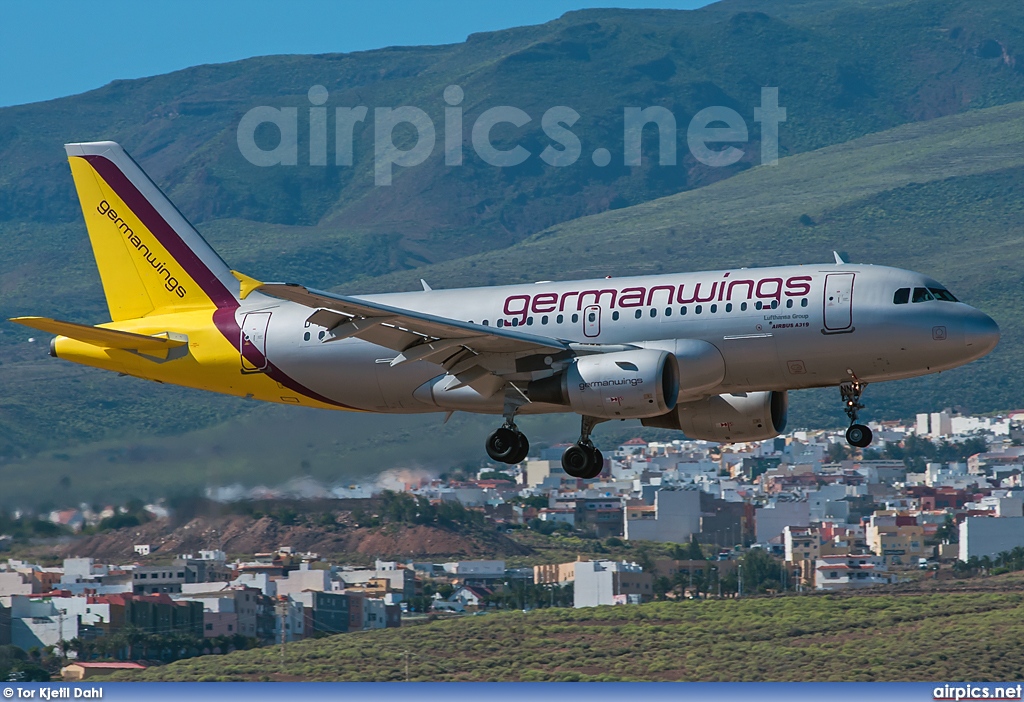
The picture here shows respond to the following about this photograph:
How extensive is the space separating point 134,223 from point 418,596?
52.8 m

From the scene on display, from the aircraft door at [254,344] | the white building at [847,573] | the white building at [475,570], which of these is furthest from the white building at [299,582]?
the aircraft door at [254,344]

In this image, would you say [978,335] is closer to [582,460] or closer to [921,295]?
[921,295]

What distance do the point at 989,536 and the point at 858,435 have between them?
305 feet

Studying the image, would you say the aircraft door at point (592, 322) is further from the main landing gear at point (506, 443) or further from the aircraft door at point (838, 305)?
the aircraft door at point (838, 305)

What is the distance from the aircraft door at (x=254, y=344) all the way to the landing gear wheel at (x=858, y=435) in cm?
1583

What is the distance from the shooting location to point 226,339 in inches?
1806

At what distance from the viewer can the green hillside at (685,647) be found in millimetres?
75250

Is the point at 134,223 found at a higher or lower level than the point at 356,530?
higher

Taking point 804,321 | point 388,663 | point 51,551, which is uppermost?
point 804,321

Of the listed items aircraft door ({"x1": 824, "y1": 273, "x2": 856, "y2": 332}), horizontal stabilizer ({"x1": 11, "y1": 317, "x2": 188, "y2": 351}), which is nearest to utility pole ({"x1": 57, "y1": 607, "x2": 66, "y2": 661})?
horizontal stabilizer ({"x1": 11, "y1": 317, "x2": 188, "y2": 351})

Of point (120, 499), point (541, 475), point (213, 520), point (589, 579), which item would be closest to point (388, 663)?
point (213, 520)

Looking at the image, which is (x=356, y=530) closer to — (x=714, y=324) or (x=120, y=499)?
(x=120, y=499)

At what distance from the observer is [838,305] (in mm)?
40812

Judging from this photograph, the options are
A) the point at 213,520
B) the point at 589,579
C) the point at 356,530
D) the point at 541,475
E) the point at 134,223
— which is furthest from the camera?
the point at 541,475
